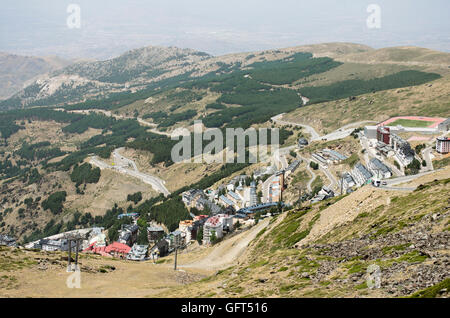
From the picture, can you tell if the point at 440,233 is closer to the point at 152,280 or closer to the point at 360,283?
the point at 360,283

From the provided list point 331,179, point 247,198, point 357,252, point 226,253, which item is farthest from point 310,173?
point 357,252

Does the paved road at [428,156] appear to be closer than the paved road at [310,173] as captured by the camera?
Yes

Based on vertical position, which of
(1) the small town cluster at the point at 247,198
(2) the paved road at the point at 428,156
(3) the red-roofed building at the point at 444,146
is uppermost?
(3) the red-roofed building at the point at 444,146

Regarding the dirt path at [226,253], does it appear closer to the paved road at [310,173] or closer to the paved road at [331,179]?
the paved road at [331,179]

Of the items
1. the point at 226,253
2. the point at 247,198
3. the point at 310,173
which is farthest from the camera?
the point at 247,198

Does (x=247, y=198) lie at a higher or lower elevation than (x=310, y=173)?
lower

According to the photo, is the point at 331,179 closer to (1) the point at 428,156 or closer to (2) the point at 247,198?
(1) the point at 428,156

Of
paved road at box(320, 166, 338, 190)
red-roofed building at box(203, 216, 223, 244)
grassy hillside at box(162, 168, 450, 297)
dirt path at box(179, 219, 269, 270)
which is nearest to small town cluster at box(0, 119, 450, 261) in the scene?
red-roofed building at box(203, 216, 223, 244)

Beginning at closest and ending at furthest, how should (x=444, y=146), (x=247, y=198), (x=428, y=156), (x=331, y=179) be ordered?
1. (x=444, y=146)
2. (x=428, y=156)
3. (x=331, y=179)
4. (x=247, y=198)

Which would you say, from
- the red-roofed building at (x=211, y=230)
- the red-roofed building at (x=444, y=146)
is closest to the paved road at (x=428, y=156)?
the red-roofed building at (x=444, y=146)
